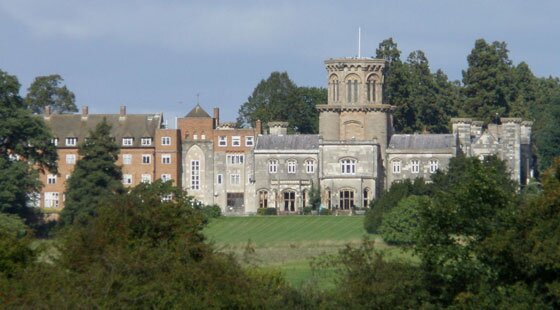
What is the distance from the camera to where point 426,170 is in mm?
108688

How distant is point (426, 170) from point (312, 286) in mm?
56044

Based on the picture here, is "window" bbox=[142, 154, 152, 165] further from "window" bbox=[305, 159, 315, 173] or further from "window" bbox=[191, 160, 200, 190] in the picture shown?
"window" bbox=[305, 159, 315, 173]

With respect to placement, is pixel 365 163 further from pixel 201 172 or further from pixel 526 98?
pixel 526 98

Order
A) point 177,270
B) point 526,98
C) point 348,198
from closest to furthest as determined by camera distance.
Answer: point 177,270 → point 348,198 → point 526,98

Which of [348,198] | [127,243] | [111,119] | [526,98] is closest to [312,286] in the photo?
[127,243]

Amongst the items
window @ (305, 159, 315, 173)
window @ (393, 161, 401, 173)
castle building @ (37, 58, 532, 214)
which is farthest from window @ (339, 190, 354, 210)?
window @ (393, 161, 401, 173)

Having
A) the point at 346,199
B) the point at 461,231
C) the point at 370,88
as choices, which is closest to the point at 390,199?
the point at 346,199

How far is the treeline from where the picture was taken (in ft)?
392

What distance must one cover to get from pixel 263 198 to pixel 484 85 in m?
17.2

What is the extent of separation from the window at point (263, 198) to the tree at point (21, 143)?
50.4 feet

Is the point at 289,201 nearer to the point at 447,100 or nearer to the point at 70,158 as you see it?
the point at 70,158

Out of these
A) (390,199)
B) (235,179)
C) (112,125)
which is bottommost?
(390,199)

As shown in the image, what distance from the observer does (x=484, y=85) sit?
12000 cm

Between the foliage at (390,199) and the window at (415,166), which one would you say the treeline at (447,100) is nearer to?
the window at (415,166)
